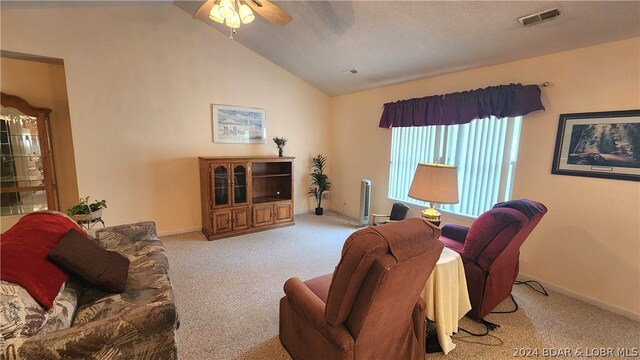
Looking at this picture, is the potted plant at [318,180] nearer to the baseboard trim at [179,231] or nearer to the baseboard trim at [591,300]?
the baseboard trim at [179,231]

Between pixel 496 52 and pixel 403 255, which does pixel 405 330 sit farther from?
pixel 496 52

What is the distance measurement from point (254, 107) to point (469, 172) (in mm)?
3452

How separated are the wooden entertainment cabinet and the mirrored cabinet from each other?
1.78m

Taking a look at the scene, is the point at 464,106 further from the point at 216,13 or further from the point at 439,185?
the point at 216,13

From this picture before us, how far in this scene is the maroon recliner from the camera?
6.33 ft

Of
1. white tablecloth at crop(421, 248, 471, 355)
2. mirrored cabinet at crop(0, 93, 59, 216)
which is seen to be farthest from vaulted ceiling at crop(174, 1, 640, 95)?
mirrored cabinet at crop(0, 93, 59, 216)

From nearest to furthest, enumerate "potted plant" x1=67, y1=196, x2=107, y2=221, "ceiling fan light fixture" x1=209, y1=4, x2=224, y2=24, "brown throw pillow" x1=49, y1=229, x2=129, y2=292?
"brown throw pillow" x1=49, y1=229, x2=129, y2=292
"ceiling fan light fixture" x1=209, y1=4, x2=224, y2=24
"potted plant" x1=67, y1=196, x2=107, y2=221

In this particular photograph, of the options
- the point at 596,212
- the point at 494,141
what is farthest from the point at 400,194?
the point at 596,212

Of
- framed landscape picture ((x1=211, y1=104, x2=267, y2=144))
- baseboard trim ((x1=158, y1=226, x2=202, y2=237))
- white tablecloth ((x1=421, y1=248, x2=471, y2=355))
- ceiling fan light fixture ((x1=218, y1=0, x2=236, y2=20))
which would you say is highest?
ceiling fan light fixture ((x1=218, y1=0, x2=236, y2=20))

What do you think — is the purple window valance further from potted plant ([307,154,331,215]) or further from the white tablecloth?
the white tablecloth

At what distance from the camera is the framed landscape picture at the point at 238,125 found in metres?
4.12

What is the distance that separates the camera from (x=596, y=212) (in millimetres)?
2377

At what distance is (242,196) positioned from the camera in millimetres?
4074

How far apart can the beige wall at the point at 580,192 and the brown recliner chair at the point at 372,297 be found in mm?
2129
